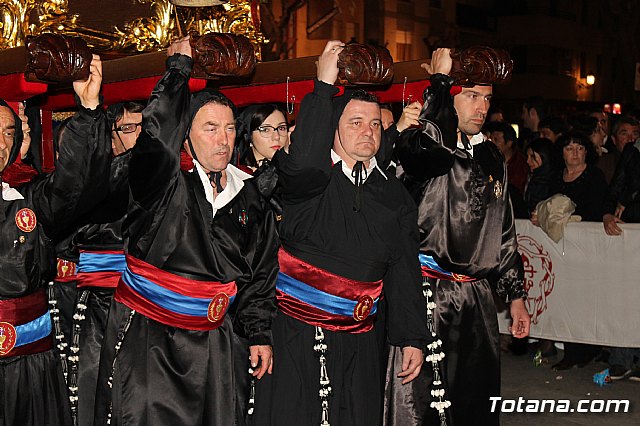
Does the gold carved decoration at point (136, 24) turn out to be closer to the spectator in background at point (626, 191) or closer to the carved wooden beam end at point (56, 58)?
the carved wooden beam end at point (56, 58)

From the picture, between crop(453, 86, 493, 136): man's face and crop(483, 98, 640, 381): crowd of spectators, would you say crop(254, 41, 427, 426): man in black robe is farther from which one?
crop(483, 98, 640, 381): crowd of spectators

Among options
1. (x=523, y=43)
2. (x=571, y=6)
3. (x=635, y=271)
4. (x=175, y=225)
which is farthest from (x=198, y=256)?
(x=571, y=6)

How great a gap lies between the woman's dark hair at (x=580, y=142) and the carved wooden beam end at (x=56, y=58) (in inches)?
205

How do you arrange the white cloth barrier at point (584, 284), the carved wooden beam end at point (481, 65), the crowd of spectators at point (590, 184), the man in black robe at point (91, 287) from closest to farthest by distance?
the carved wooden beam end at point (481, 65), the man in black robe at point (91, 287), the white cloth barrier at point (584, 284), the crowd of spectators at point (590, 184)

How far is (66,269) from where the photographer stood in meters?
4.53

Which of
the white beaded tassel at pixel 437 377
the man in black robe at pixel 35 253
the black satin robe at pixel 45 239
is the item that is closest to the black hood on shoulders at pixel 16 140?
the man in black robe at pixel 35 253

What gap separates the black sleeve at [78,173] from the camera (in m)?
3.15

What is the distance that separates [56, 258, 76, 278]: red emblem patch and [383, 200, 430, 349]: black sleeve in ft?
5.17

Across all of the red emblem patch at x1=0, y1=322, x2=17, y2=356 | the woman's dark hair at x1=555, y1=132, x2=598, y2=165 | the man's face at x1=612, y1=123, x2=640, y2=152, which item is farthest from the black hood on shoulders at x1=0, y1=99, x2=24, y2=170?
the man's face at x1=612, y1=123, x2=640, y2=152

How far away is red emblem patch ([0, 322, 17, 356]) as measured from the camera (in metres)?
3.36

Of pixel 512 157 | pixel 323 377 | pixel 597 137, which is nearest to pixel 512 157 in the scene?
pixel 512 157

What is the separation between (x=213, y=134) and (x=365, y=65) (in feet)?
2.06

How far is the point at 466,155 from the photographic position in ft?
14.7

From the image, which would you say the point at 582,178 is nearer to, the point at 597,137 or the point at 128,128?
the point at 597,137
